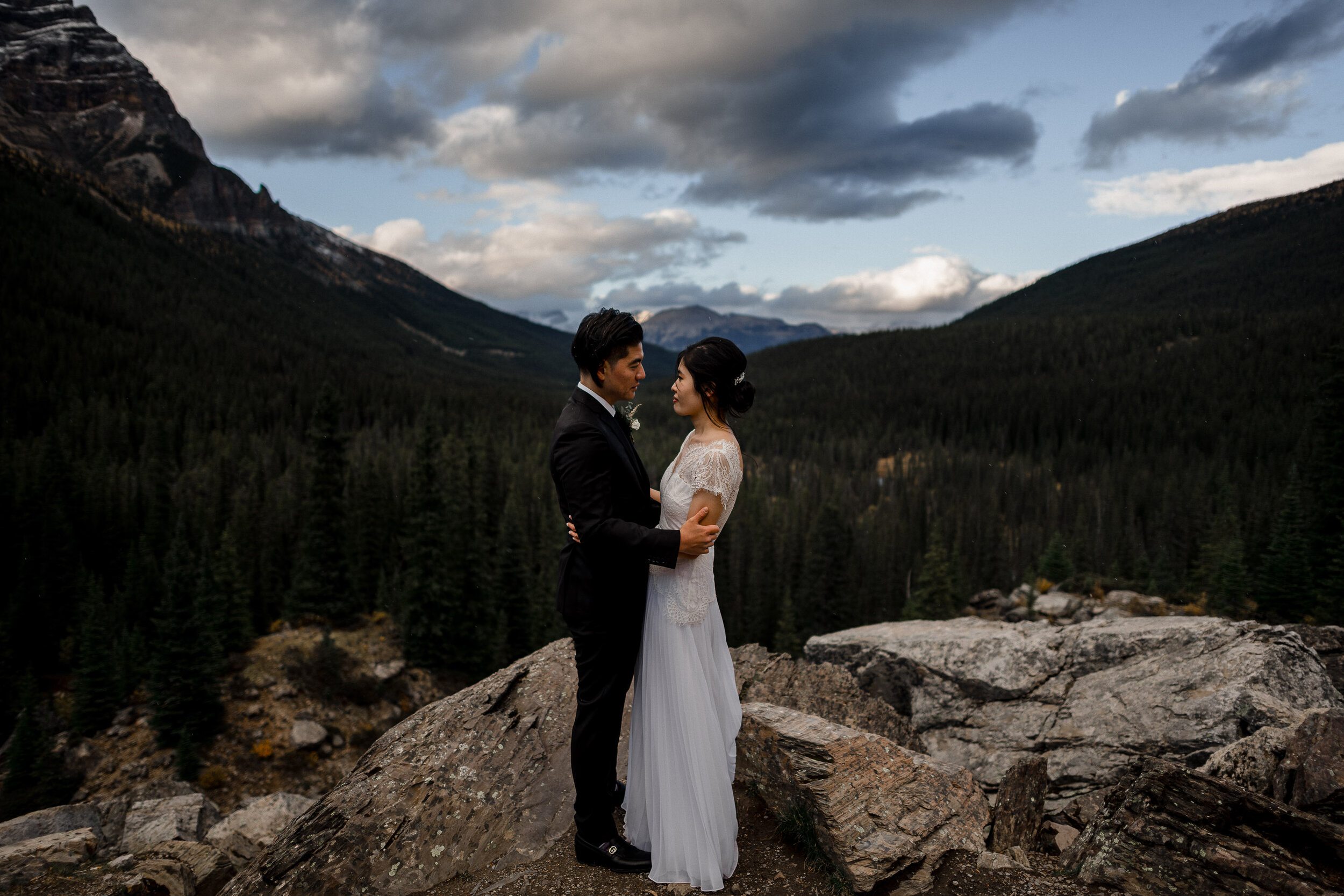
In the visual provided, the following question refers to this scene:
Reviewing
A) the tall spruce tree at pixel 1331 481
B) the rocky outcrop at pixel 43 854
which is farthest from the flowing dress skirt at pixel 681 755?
the tall spruce tree at pixel 1331 481

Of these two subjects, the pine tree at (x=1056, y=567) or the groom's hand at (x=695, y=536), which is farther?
the pine tree at (x=1056, y=567)

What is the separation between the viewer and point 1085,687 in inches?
483

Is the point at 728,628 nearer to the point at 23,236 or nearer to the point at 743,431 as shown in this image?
the point at 743,431

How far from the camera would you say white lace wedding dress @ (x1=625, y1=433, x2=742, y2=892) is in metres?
5.44

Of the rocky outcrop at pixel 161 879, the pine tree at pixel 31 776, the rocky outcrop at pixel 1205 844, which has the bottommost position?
the pine tree at pixel 31 776

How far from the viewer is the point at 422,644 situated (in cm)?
3906

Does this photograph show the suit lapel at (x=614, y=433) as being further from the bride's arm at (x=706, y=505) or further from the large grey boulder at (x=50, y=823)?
the large grey boulder at (x=50, y=823)

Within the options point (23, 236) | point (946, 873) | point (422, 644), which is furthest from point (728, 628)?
point (23, 236)

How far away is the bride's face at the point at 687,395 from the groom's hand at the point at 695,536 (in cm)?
91

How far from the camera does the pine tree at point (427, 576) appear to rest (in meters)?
36.7

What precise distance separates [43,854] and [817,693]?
10.9 metres

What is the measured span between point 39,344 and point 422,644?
463ft

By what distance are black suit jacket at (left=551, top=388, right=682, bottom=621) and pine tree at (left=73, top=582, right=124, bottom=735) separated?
45908 millimetres


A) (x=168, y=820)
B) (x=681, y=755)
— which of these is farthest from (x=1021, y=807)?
(x=168, y=820)
